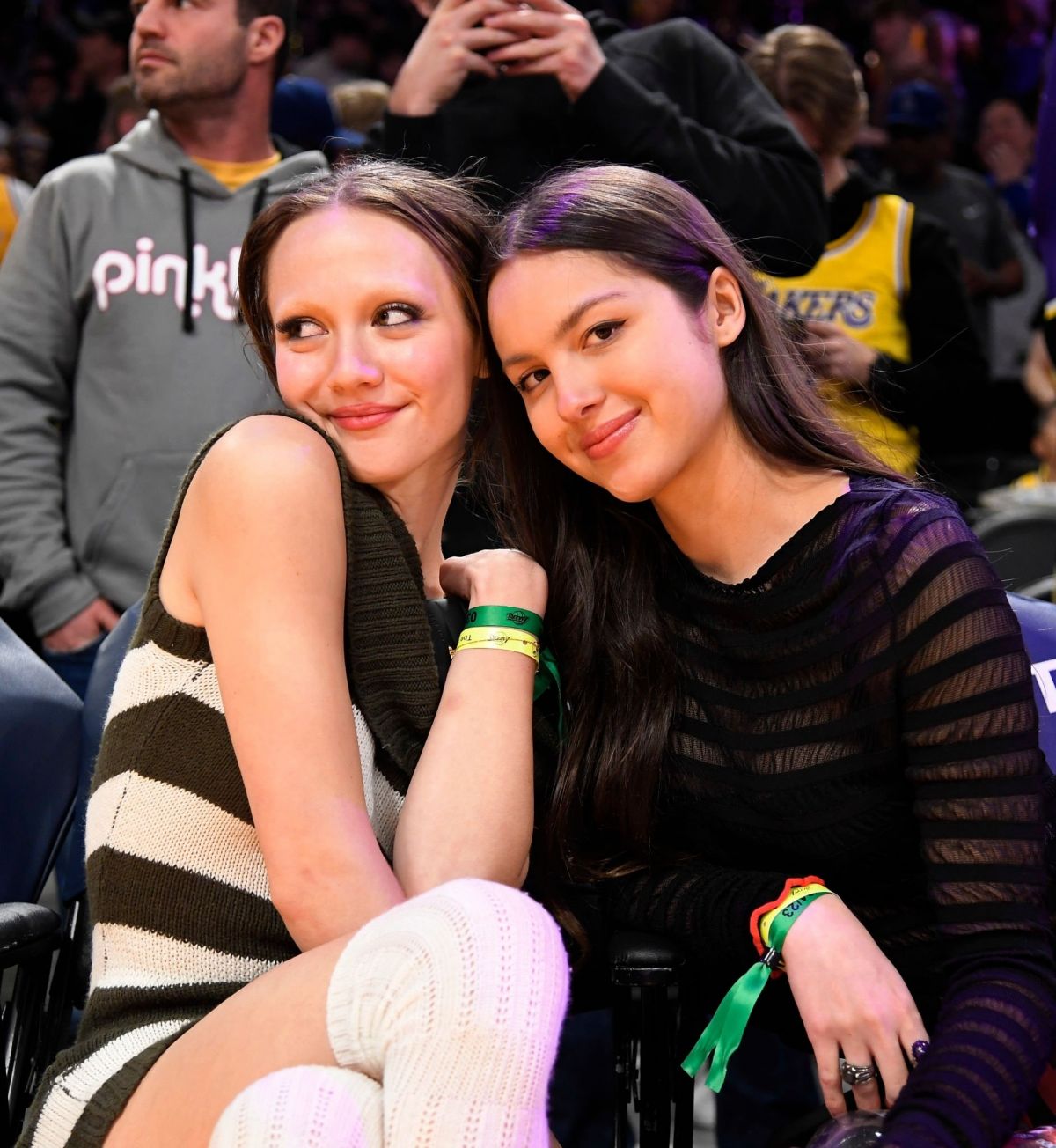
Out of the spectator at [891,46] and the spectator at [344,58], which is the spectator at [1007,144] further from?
the spectator at [344,58]

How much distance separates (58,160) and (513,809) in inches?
208

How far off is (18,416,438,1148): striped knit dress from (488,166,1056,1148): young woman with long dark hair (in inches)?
11.2

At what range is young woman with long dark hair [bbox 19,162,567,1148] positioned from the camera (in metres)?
1.33

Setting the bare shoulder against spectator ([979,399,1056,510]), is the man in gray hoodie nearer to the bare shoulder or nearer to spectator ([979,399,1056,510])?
the bare shoulder

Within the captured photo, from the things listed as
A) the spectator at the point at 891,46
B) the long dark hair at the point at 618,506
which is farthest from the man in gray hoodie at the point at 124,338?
the spectator at the point at 891,46

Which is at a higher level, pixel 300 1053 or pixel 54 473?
pixel 300 1053

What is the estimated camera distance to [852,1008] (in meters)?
1.58

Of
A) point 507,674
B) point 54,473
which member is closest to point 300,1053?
point 507,674

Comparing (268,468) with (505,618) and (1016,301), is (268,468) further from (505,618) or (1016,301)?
(1016,301)

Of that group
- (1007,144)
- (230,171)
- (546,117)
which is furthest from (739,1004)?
(1007,144)

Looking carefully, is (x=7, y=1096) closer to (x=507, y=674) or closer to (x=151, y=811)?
(x=151, y=811)

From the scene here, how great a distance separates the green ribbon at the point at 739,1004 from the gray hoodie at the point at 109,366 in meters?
1.55

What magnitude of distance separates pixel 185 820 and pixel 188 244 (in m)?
1.60

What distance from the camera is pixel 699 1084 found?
299 centimetres
